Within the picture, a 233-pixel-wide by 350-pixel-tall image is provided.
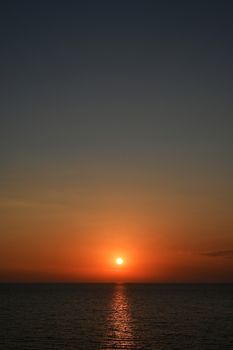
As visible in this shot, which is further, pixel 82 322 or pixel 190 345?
pixel 82 322

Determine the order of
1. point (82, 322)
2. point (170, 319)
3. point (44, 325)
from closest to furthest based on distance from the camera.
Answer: point (44, 325)
point (82, 322)
point (170, 319)

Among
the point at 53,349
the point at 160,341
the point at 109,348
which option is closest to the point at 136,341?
the point at 160,341

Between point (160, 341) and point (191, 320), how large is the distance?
1143 inches

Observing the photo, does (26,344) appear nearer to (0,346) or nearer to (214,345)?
(0,346)

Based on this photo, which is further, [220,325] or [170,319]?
[170,319]

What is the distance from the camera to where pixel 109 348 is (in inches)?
2165

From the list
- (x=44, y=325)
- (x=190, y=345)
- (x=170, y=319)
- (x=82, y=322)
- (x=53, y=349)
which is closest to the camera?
(x=53, y=349)

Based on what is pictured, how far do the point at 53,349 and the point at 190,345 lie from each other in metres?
16.9

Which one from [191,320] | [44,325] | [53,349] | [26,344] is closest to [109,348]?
[53,349]

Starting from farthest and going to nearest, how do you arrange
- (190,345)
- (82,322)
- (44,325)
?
(82,322)
(44,325)
(190,345)

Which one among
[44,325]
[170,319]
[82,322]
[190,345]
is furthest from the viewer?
[170,319]

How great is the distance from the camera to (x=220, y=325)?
78.9m

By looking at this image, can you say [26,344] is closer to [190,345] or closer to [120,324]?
[190,345]

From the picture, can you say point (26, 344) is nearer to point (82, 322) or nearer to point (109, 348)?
point (109, 348)
